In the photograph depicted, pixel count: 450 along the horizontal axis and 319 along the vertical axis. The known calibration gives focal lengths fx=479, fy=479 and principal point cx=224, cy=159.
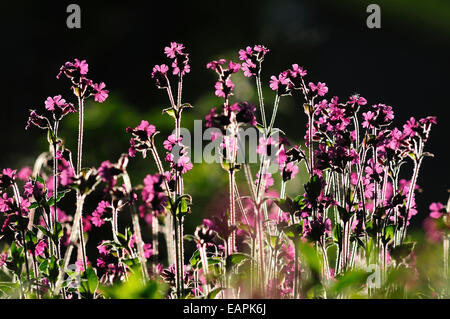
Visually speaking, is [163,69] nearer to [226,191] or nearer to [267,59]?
[226,191]

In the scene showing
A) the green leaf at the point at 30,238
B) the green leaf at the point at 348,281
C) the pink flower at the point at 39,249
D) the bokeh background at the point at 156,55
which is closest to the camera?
the green leaf at the point at 348,281

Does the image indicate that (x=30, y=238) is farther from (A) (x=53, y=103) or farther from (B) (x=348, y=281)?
(B) (x=348, y=281)

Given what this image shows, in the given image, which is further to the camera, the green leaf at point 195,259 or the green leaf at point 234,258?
the green leaf at point 195,259

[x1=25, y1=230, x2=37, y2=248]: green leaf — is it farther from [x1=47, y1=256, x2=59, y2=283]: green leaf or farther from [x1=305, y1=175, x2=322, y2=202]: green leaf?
[x1=305, y1=175, x2=322, y2=202]: green leaf

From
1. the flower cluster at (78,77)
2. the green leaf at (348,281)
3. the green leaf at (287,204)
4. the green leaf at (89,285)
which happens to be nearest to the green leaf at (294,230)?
the green leaf at (287,204)

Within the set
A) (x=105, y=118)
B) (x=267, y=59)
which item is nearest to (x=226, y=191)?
(x=105, y=118)

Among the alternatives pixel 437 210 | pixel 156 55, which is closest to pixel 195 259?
pixel 437 210

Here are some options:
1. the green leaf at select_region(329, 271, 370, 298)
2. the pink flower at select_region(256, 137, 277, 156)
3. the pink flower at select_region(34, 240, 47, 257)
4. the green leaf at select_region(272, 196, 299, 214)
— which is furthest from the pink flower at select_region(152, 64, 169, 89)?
the green leaf at select_region(329, 271, 370, 298)

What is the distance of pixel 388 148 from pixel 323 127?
0.69 ft

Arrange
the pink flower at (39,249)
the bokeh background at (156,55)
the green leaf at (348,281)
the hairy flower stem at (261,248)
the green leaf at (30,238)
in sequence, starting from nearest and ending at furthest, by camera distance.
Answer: the green leaf at (348,281) → the hairy flower stem at (261,248) → the green leaf at (30,238) → the pink flower at (39,249) → the bokeh background at (156,55)

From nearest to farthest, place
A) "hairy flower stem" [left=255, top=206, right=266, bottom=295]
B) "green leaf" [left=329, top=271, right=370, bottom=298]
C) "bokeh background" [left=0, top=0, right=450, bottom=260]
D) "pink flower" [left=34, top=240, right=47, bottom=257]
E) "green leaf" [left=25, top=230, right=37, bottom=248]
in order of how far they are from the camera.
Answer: "green leaf" [left=329, top=271, right=370, bottom=298], "hairy flower stem" [left=255, top=206, right=266, bottom=295], "green leaf" [left=25, top=230, right=37, bottom=248], "pink flower" [left=34, top=240, right=47, bottom=257], "bokeh background" [left=0, top=0, right=450, bottom=260]

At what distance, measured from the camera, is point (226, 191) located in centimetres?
356

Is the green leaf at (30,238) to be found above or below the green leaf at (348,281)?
above

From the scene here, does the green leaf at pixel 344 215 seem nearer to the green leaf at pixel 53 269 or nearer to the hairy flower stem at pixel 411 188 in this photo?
the hairy flower stem at pixel 411 188
